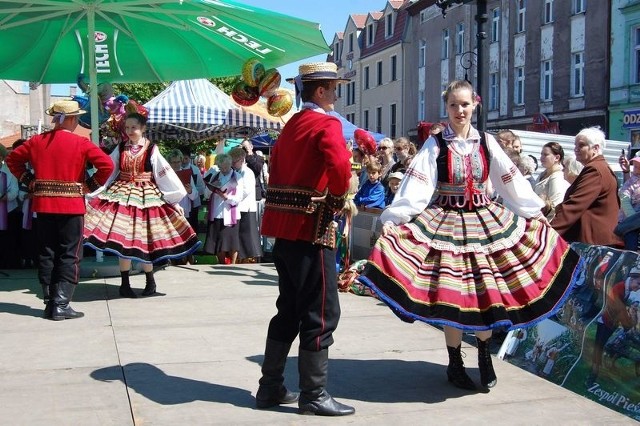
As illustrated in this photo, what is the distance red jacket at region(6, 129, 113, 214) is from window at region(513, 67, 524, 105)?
27.4 m

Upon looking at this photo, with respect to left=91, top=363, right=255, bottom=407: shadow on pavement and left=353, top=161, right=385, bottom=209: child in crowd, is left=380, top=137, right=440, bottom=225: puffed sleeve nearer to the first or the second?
left=91, top=363, right=255, bottom=407: shadow on pavement

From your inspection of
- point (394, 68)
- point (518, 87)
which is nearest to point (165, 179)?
point (518, 87)

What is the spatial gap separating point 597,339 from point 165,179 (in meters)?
4.42

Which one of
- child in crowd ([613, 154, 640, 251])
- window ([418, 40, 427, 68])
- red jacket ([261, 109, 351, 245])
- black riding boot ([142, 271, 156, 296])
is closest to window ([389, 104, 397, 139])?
window ([418, 40, 427, 68])

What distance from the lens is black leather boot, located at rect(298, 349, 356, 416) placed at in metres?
4.08

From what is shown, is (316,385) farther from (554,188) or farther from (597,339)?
(554,188)

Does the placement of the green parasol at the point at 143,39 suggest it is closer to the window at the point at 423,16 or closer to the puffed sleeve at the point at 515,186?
the puffed sleeve at the point at 515,186

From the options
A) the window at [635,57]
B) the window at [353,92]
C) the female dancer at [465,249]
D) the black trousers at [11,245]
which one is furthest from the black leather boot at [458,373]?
the window at [353,92]

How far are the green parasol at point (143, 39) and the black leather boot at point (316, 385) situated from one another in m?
5.32

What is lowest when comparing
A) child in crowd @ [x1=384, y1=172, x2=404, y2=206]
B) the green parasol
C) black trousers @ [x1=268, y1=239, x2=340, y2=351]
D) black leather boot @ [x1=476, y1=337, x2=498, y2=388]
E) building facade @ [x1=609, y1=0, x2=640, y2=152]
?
black leather boot @ [x1=476, y1=337, x2=498, y2=388]

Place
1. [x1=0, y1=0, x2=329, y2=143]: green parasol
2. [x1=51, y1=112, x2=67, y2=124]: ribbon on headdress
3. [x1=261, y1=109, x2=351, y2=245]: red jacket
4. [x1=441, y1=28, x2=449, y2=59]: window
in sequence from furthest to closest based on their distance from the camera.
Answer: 1. [x1=441, y1=28, x2=449, y2=59]: window
2. [x1=0, y1=0, x2=329, y2=143]: green parasol
3. [x1=51, y1=112, x2=67, y2=124]: ribbon on headdress
4. [x1=261, y1=109, x2=351, y2=245]: red jacket

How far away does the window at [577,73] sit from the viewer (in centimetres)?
2814

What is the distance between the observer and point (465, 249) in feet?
14.3

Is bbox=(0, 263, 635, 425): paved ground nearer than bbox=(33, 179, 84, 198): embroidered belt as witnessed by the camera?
Yes
